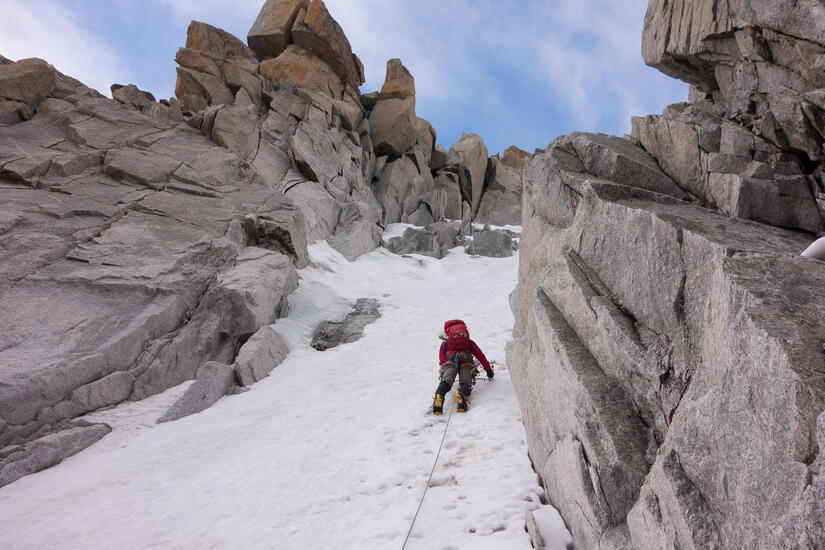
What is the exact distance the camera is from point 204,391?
1100cm

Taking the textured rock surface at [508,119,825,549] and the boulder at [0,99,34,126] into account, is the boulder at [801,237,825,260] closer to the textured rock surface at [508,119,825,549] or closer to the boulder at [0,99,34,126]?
the textured rock surface at [508,119,825,549]

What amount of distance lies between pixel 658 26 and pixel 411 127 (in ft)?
99.5

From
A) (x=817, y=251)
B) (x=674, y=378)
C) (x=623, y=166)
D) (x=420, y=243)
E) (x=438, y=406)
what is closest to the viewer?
(x=817, y=251)

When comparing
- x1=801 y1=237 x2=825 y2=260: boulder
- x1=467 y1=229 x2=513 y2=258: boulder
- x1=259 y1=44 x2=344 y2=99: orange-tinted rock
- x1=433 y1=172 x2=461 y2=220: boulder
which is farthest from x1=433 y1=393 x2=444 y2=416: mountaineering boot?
x1=433 y1=172 x2=461 y2=220: boulder

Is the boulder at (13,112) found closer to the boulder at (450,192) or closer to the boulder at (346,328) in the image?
the boulder at (346,328)

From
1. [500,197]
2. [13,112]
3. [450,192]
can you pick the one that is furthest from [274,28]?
[500,197]

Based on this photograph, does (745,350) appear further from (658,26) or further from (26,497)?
(658,26)

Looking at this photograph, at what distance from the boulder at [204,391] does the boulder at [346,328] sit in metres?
4.09

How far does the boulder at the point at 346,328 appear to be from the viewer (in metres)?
15.6

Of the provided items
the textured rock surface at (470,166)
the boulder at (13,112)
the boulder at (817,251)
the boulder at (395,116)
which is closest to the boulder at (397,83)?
the boulder at (395,116)

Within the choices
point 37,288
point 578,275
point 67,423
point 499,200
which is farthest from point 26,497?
point 499,200

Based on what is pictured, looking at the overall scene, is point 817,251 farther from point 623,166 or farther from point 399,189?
point 399,189

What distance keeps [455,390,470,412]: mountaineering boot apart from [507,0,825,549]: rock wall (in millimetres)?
1182

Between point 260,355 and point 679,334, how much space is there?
38.9ft
